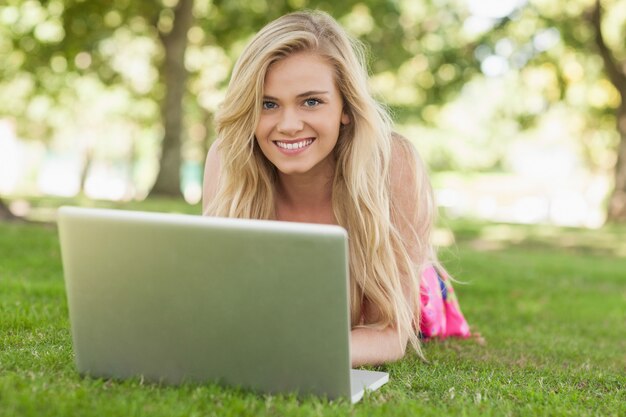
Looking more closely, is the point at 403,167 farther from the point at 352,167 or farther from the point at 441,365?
the point at 441,365

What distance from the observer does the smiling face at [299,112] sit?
2.97m

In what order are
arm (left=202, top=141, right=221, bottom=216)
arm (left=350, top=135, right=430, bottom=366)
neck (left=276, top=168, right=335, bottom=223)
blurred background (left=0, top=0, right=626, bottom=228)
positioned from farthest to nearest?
blurred background (left=0, top=0, right=626, bottom=228), arm (left=202, top=141, right=221, bottom=216), neck (left=276, top=168, right=335, bottom=223), arm (left=350, top=135, right=430, bottom=366)

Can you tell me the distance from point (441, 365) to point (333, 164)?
1.00 m

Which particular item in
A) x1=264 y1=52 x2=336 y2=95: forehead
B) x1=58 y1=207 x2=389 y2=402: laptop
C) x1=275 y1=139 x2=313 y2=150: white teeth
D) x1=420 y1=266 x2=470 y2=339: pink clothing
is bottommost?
x1=420 y1=266 x2=470 y2=339: pink clothing

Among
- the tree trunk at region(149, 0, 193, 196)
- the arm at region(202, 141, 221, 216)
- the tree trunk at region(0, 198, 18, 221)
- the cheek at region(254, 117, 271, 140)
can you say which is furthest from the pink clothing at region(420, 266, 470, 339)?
the tree trunk at region(149, 0, 193, 196)

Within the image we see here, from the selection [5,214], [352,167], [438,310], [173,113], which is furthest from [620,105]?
[352,167]

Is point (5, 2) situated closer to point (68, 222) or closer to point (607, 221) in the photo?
point (68, 222)

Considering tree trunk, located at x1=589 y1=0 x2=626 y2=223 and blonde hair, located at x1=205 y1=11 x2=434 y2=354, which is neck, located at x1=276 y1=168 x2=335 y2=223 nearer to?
blonde hair, located at x1=205 y1=11 x2=434 y2=354

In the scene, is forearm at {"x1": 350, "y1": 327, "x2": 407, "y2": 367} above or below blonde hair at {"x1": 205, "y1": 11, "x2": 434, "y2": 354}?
below

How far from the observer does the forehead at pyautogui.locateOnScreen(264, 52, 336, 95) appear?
9.73 ft

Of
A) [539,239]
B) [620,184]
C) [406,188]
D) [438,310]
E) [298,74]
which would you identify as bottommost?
[539,239]

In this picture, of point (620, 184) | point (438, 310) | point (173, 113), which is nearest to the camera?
point (438, 310)

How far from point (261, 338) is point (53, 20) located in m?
12.4

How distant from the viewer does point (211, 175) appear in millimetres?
3658
